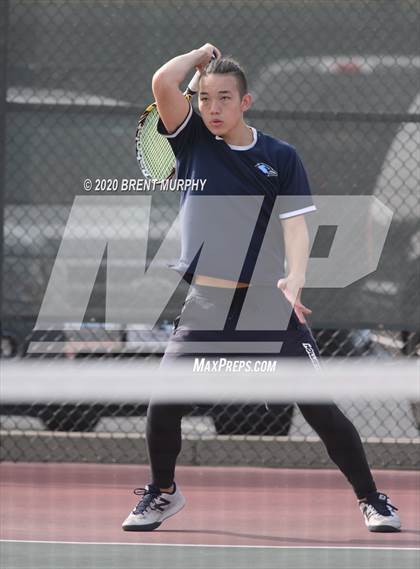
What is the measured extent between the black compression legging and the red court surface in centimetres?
32

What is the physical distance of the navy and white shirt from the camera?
524cm

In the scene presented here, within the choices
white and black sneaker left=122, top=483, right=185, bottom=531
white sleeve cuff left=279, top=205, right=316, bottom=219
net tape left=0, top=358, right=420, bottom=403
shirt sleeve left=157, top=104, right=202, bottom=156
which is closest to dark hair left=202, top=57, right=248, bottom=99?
shirt sleeve left=157, top=104, right=202, bottom=156

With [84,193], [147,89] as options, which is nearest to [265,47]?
[147,89]

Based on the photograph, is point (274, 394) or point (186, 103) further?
point (186, 103)

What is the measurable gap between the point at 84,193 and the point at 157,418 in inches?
101

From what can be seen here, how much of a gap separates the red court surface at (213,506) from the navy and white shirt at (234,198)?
1.08 meters

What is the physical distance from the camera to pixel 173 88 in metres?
5.15

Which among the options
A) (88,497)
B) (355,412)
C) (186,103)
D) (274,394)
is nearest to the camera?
(274,394)

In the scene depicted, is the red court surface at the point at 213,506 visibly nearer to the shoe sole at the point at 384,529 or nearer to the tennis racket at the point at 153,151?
the shoe sole at the point at 384,529

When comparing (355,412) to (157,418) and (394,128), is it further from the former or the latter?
(157,418)

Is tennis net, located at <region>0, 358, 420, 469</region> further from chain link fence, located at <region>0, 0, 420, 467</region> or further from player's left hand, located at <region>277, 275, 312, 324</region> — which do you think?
player's left hand, located at <region>277, 275, 312, 324</region>

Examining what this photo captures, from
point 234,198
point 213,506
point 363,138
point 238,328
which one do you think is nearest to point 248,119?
point 363,138

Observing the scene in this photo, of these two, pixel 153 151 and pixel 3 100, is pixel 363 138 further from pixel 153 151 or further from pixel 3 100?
pixel 153 151

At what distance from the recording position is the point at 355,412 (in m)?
8.21
